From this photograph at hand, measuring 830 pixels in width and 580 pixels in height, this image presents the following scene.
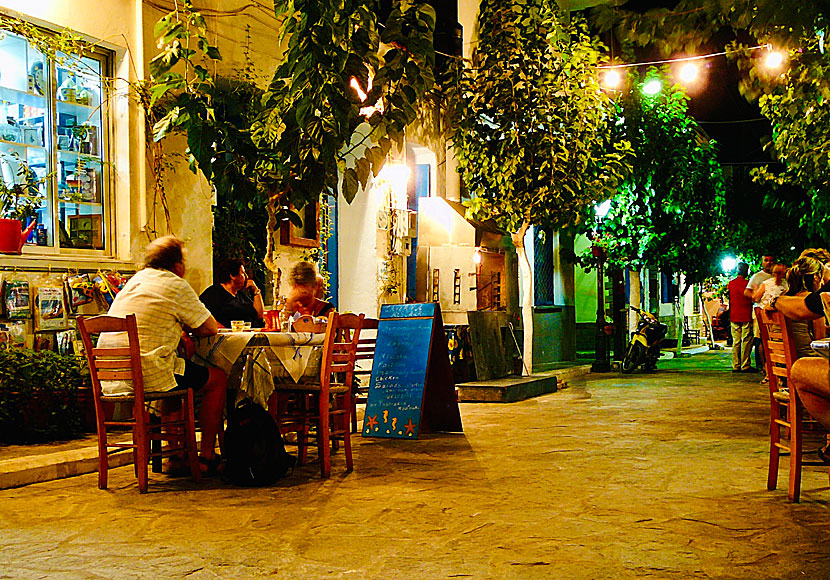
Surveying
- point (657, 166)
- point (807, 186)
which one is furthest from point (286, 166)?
point (657, 166)

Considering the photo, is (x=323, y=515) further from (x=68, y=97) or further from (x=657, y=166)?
(x=657, y=166)

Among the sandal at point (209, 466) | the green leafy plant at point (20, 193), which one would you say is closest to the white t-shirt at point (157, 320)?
the sandal at point (209, 466)

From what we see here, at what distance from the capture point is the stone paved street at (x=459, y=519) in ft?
14.1

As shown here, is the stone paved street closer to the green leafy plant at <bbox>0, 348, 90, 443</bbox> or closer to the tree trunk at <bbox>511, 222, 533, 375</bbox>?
the green leafy plant at <bbox>0, 348, 90, 443</bbox>

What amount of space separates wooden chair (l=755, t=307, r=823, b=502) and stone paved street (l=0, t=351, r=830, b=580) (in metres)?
0.17

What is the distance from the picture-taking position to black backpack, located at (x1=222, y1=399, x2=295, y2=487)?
20.5 ft

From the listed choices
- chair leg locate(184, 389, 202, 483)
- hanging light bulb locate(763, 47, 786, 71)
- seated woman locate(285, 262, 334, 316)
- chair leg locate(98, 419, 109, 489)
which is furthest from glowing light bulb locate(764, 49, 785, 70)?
chair leg locate(98, 419, 109, 489)

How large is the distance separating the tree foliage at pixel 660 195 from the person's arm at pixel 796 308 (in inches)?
462

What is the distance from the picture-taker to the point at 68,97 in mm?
8742

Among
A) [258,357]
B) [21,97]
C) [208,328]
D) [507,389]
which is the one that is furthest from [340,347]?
[507,389]

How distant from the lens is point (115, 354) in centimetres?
610

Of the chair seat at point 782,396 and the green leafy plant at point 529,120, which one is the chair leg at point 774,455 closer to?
the chair seat at point 782,396

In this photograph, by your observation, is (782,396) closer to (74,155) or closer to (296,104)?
(296,104)

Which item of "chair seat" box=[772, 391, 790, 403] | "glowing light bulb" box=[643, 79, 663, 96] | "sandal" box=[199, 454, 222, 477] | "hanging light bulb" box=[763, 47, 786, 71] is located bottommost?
"sandal" box=[199, 454, 222, 477]
